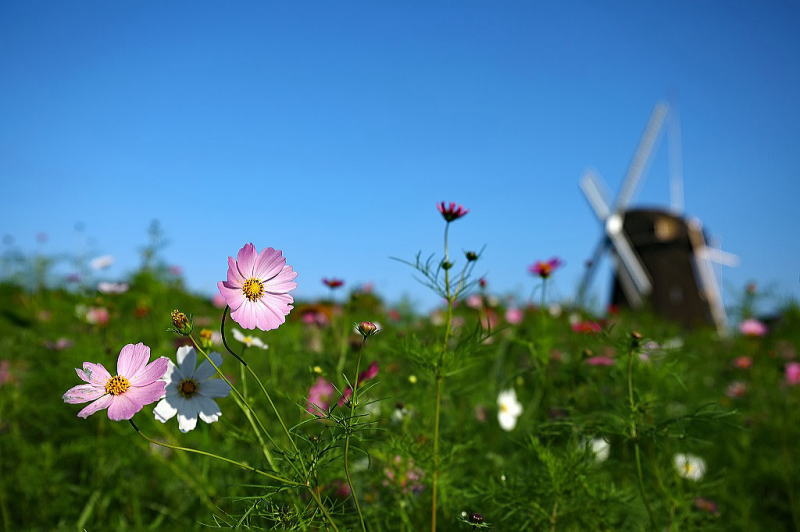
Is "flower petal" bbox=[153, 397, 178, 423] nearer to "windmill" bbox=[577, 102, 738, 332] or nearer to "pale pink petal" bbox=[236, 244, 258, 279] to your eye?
"pale pink petal" bbox=[236, 244, 258, 279]

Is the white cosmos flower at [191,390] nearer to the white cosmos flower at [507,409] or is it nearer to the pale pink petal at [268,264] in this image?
the pale pink petal at [268,264]

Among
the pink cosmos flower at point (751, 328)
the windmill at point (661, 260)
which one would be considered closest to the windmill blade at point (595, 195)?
the windmill at point (661, 260)

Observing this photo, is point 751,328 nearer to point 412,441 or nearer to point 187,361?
point 412,441

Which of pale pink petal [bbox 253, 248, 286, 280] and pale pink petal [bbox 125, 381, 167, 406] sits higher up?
pale pink petal [bbox 253, 248, 286, 280]

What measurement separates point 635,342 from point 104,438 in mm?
1667

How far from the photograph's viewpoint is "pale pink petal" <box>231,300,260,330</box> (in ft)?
2.33

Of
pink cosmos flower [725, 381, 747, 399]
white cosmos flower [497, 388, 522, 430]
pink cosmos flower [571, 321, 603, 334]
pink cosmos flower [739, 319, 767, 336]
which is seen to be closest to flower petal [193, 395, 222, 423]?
pink cosmos flower [571, 321, 603, 334]

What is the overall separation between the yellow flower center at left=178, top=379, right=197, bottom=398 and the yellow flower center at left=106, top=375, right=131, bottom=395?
0.47 feet

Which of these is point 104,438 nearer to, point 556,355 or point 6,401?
point 6,401

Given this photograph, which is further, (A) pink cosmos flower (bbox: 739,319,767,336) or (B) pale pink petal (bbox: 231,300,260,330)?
(A) pink cosmos flower (bbox: 739,319,767,336)

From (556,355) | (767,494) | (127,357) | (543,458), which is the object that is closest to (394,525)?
(543,458)

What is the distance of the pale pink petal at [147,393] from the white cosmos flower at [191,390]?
5.0 inches

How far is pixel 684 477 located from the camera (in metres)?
1.50

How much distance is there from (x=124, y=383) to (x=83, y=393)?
0.16ft
